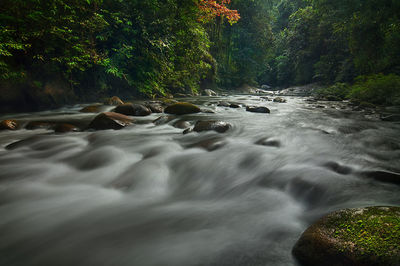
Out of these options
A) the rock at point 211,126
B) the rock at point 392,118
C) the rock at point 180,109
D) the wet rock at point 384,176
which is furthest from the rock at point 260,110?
the wet rock at point 384,176

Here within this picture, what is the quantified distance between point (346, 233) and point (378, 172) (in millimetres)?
1232

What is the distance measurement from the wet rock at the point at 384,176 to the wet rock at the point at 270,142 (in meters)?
1.25

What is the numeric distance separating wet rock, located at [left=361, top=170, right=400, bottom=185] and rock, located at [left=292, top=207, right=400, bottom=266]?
85 centimetres

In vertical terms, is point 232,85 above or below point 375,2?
below

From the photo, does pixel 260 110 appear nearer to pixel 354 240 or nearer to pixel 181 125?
pixel 181 125

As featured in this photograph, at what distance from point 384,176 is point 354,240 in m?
1.22

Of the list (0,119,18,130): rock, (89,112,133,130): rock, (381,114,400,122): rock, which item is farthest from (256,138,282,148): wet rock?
(0,119,18,130): rock

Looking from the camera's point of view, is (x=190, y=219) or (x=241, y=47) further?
(x=241, y=47)

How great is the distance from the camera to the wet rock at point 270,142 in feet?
10.7

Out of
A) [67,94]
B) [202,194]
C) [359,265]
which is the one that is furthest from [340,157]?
[67,94]

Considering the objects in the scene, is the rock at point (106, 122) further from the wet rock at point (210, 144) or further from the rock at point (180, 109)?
the rock at point (180, 109)

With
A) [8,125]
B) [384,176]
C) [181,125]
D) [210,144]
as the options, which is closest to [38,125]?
[8,125]

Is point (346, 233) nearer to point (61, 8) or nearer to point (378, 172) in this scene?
point (378, 172)

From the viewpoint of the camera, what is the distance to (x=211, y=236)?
1366 mm
